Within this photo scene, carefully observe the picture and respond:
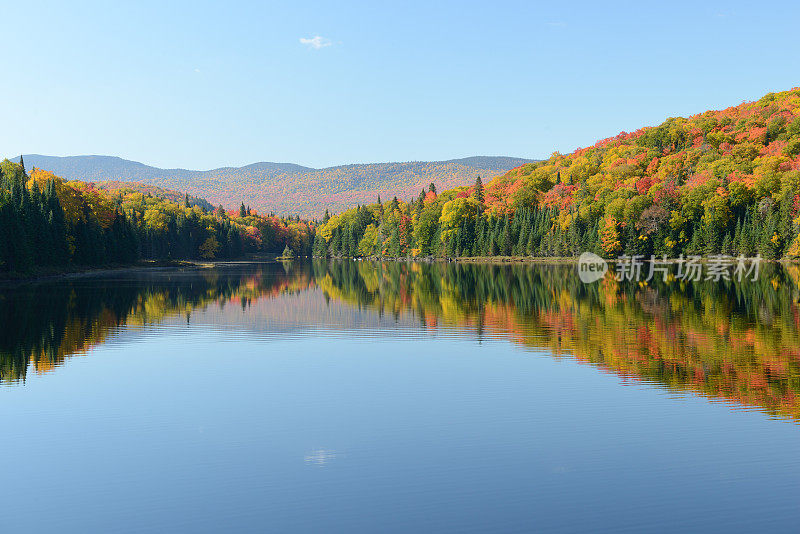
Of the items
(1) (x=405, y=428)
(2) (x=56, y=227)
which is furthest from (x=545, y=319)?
(2) (x=56, y=227)

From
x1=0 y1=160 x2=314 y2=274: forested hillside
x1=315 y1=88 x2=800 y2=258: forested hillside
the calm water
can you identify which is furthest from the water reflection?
x1=315 y1=88 x2=800 y2=258: forested hillside

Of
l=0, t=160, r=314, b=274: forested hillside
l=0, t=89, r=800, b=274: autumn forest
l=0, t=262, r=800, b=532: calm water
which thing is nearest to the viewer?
l=0, t=262, r=800, b=532: calm water

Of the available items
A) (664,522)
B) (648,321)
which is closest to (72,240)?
(648,321)

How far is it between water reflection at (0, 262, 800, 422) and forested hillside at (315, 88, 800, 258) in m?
63.2

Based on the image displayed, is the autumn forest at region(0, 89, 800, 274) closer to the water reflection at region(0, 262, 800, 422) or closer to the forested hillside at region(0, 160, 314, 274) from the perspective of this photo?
the forested hillside at region(0, 160, 314, 274)

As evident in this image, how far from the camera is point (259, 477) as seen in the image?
1266cm

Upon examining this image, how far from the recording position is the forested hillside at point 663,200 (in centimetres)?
12306

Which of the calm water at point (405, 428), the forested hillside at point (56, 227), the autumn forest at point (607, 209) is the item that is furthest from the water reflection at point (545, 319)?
the autumn forest at point (607, 209)

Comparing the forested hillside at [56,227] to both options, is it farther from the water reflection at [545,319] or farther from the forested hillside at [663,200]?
the forested hillside at [663,200]

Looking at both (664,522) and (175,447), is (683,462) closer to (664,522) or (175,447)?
(664,522)

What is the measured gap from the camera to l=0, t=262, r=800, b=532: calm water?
11.2 metres

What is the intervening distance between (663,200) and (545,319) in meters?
108

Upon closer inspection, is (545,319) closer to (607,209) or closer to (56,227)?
(56,227)

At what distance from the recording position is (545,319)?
122 ft
